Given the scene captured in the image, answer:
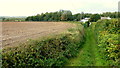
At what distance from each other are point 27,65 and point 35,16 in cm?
8956

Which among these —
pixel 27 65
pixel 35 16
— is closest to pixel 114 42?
pixel 27 65

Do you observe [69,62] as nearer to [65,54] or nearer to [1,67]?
[65,54]

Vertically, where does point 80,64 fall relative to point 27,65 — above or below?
below

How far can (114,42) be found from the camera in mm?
11086

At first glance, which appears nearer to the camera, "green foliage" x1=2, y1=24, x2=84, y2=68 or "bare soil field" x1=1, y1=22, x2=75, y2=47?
"green foliage" x1=2, y1=24, x2=84, y2=68

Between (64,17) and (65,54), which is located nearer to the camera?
(65,54)

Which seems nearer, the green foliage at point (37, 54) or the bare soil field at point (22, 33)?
the green foliage at point (37, 54)

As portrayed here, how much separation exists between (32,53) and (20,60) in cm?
94

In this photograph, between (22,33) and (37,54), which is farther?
(22,33)

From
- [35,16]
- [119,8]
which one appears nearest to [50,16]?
[35,16]

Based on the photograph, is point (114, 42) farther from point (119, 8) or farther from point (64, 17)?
point (64, 17)

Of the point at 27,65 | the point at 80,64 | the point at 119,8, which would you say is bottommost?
the point at 80,64

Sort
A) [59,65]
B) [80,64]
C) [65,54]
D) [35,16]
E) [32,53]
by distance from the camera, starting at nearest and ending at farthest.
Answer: [32,53]
[59,65]
[80,64]
[65,54]
[35,16]

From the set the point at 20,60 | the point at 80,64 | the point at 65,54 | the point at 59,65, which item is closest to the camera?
the point at 20,60
